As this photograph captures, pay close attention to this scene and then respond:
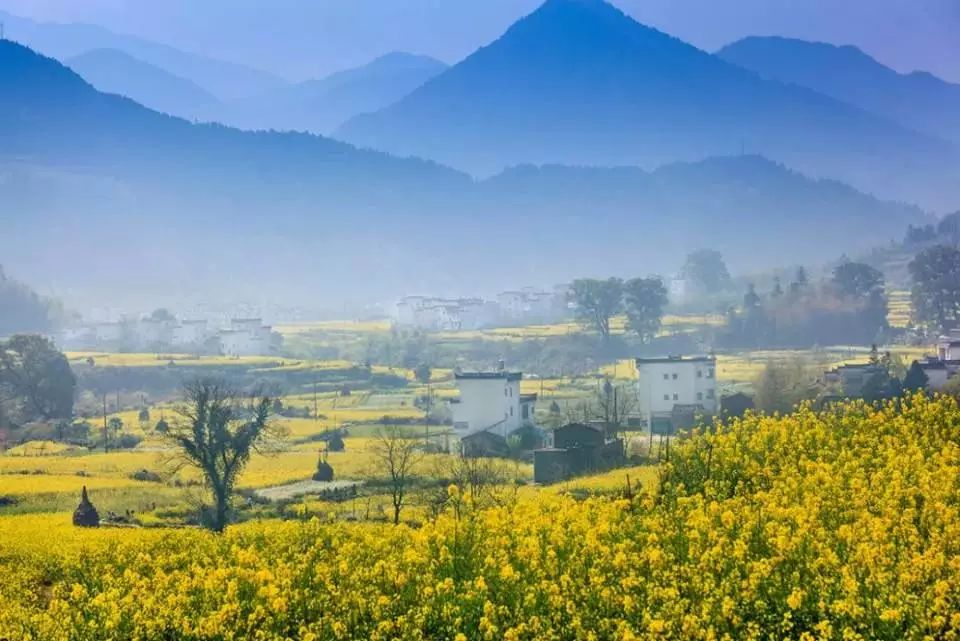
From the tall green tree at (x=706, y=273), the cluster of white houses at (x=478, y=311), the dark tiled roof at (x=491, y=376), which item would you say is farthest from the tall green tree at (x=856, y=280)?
the dark tiled roof at (x=491, y=376)

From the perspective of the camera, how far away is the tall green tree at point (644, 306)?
290 feet

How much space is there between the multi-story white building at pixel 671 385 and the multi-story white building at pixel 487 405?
22.9 feet

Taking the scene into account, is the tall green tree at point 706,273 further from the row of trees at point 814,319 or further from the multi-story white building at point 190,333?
the multi-story white building at point 190,333

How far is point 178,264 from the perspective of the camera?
19788 centimetres

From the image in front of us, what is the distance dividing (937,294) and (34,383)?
61014mm

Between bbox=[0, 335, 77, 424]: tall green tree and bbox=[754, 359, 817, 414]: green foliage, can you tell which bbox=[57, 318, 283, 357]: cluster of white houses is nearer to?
bbox=[0, 335, 77, 424]: tall green tree

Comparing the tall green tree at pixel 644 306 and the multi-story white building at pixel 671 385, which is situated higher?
the tall green tree at pixel 644 306

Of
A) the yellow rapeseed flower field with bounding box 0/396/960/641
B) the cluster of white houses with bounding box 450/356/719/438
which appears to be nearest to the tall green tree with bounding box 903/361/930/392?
the cluster of white houses with bounding box 450/356/719/438

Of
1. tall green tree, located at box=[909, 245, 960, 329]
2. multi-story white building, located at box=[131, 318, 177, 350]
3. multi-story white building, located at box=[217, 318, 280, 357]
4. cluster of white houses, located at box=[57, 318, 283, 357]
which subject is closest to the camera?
tall green tree, located at box=[909, 245, 960, 329]

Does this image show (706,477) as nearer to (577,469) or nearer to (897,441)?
(897,441)

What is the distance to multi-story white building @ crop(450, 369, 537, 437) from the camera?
4672 cm

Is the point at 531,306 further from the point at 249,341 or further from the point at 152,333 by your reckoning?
the point at 249,341

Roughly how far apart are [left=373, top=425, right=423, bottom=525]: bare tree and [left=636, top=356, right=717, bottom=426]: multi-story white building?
1035cm

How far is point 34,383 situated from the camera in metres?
58.3
